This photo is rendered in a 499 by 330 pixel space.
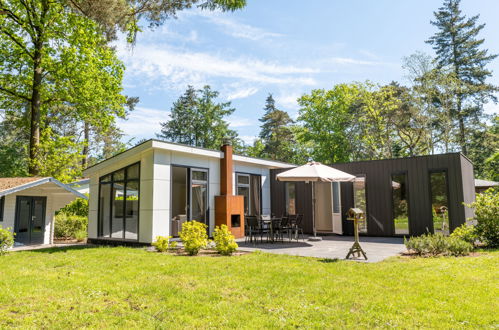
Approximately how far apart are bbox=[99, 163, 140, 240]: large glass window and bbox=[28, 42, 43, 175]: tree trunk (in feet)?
16.4

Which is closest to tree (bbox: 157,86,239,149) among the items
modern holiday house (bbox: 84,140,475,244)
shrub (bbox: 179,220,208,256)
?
modern holiday house (bbox: 84,140,475,244)

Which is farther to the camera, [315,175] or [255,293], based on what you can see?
[315,175]

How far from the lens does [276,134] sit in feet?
112

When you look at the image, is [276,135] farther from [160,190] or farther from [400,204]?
[160,190]

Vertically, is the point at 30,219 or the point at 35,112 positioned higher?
the point at 35,112

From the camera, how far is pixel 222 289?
14.3 ft

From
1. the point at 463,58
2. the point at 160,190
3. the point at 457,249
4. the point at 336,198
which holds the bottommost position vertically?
the point at 457,249

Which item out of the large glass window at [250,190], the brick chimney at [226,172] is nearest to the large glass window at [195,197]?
the brick chimney at [226,172]

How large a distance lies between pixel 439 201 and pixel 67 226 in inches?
543

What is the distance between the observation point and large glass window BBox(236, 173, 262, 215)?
11.8 metres

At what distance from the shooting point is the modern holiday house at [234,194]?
→ 9.09 metres

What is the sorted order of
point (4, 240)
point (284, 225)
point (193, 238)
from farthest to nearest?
point (284, 225) → point (4, 240) → point (193, 238)

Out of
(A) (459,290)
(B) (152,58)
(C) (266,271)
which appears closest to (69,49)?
(B) (152,58)

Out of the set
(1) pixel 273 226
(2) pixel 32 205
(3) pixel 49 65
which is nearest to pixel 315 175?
(1) pixel 273 226
